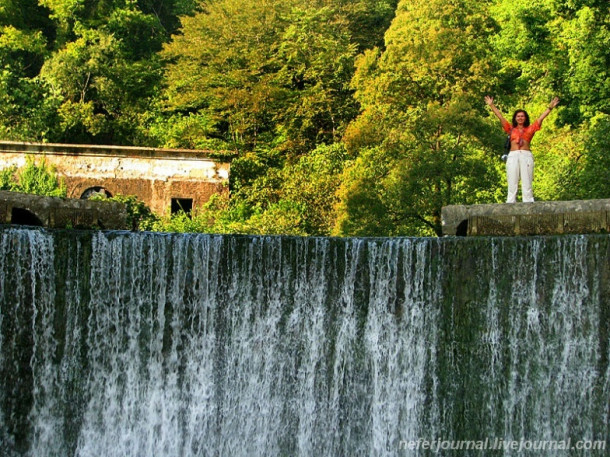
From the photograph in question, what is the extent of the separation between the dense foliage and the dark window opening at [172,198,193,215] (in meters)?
0.91

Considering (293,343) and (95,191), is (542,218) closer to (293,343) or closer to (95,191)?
(293,343)

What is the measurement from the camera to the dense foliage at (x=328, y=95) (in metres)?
17.6

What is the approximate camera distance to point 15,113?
25.2m

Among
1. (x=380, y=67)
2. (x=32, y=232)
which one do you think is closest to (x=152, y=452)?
(x=32, y=232)

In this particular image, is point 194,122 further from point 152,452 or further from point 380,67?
point 152,452

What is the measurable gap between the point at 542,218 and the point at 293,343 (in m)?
3.07

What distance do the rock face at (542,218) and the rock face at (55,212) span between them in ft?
14.0

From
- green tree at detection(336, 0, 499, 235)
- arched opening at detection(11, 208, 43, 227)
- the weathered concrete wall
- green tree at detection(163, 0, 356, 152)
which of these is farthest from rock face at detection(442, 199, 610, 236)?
green tree at detection(163, 0, 356, 152)

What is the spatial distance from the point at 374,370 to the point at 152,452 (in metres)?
2.61

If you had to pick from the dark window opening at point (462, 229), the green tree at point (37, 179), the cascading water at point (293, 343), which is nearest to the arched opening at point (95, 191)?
the green tree at point (37, 179)

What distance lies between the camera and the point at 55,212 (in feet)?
36.6

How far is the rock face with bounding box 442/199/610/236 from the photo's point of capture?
10.8m

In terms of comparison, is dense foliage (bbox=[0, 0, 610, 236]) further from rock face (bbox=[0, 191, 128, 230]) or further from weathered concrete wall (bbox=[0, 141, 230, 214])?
rock face (bbox=[0, 191, 128, 230])

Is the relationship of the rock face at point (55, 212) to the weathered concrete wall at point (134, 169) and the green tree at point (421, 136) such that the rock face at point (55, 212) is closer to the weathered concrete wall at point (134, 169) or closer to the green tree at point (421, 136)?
the green tree at point (421, 136)
